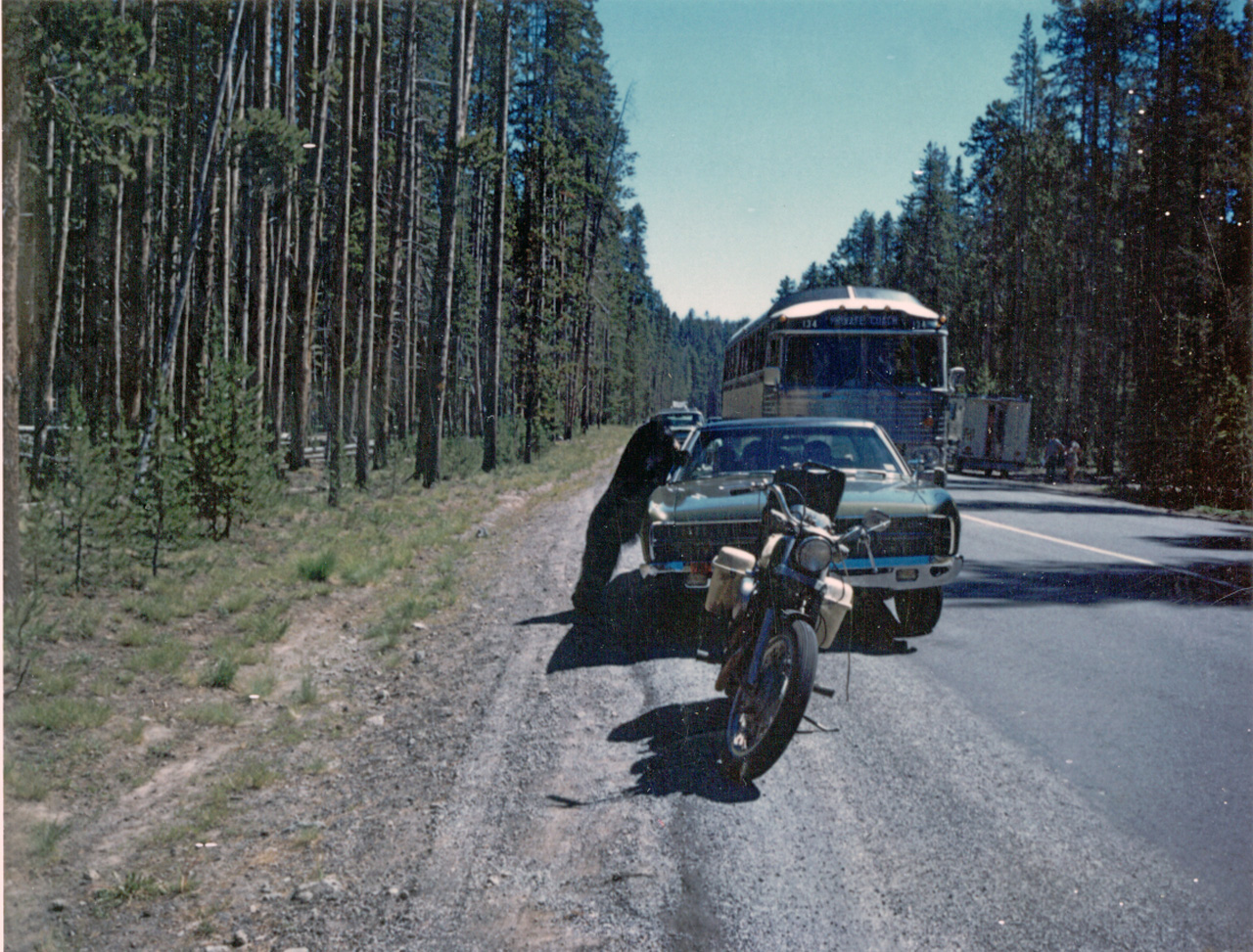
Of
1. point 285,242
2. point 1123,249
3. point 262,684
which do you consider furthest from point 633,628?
point 1123,249

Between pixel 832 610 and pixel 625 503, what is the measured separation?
335cm

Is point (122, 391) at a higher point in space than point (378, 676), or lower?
higher

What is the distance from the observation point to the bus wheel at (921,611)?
8.72 metres

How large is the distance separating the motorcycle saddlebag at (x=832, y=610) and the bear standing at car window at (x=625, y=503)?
107 inches

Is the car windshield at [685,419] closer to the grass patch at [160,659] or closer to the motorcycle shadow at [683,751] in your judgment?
the grass patch at [160,659]

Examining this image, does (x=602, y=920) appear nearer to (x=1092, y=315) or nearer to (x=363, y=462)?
(x=363, y=462)

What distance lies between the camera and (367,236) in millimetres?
21156

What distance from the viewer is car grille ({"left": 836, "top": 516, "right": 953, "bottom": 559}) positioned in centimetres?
793

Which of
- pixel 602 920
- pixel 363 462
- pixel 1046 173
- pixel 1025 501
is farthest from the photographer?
pixel 1046 173

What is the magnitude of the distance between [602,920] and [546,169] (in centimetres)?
3703

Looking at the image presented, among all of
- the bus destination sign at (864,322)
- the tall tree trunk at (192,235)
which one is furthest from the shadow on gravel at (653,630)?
the bus destination sign at (864,322)

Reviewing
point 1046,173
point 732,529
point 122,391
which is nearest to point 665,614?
point 732,529

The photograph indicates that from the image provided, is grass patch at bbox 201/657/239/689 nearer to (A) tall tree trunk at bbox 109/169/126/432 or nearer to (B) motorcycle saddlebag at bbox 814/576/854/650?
(B) motorcycle saddlebag at bbox 814/576/854/650

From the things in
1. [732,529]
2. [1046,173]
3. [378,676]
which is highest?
[1046,173]
